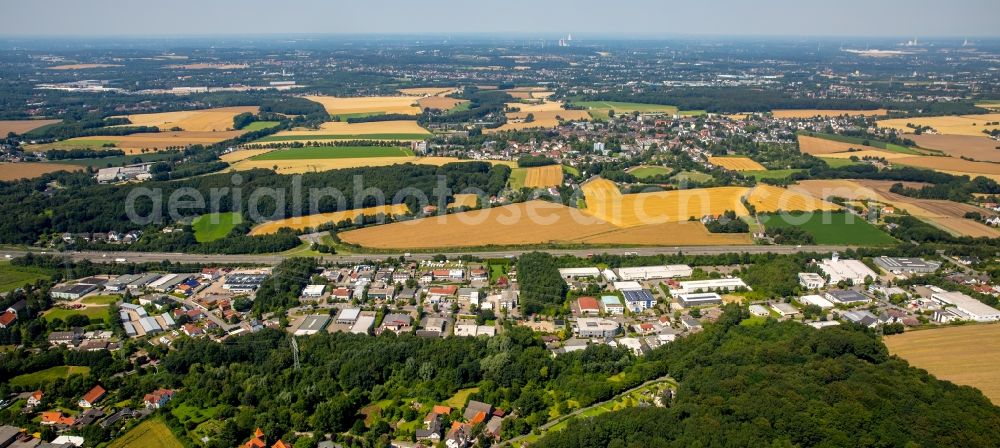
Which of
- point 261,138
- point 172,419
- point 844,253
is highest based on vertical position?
point 261,138

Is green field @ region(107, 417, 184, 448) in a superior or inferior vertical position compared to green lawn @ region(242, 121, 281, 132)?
inferior

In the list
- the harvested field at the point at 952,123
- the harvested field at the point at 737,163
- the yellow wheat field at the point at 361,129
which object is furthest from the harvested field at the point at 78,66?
the harvested field at the point at 952,123

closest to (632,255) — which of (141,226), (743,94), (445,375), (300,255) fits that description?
(445,375)

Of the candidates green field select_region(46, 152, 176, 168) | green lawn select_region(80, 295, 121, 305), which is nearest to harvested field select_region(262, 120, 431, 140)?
green field select_region(46, 152, 176, 168)

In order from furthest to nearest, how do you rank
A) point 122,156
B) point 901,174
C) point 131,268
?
point 122,156 < point 901,174 < point 131,268

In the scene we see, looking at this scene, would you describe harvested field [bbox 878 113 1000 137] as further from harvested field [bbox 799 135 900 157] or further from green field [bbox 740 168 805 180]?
green field [bbox 740 168 805 180]

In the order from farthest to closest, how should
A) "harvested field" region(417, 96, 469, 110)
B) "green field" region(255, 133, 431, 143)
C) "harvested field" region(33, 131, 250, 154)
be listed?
"harvested field" region(417, 96, 469, 110) < "green field" region(255, 133, 431, 143) < "harvested field" region(33, 131, 250, 154)

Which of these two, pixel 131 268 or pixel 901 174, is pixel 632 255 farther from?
pixel 901 174
